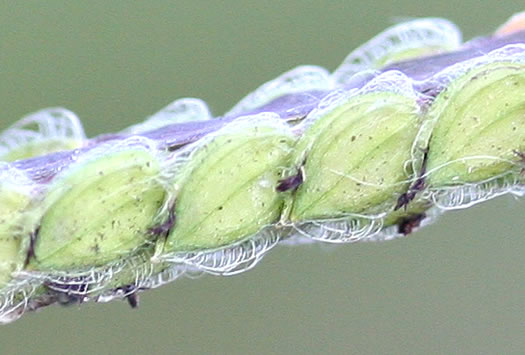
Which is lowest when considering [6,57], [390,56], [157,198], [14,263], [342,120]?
[14,263]

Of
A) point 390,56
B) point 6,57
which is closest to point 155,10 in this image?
point 6,57

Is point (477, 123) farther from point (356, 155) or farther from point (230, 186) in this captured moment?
A: point (230, 186)

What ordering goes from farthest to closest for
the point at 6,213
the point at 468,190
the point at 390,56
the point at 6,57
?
the point at 6,57 → the point at 390,56 → the point at 468,190 → the point at 6,213

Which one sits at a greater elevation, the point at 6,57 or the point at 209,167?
the point at 6,57

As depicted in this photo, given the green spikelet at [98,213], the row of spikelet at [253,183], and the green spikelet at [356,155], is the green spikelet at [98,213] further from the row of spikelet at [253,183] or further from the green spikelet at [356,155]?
the green spikelet at [356,155]

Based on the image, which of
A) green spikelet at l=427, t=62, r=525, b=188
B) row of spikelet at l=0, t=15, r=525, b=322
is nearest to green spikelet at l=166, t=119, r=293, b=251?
row of spikelet at l=0, t=15, r=525, b=322

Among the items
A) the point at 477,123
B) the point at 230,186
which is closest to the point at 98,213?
the point at 230,186

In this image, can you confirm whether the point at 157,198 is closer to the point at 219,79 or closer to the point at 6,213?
the point at 6,213

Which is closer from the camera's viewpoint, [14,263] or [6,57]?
[14,263]

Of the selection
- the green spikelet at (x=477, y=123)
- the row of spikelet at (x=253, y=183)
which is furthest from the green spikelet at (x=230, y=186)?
the green spikelet at (x=477, y=123)
